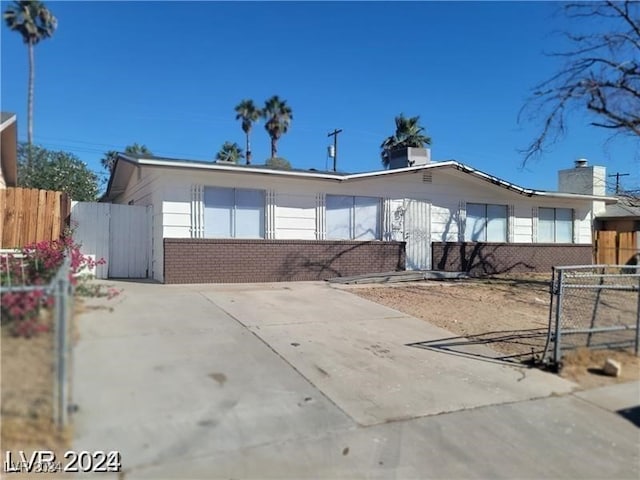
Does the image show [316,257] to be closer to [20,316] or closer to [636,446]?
[636,446]

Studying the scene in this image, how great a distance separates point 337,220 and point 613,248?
1386 centimetres

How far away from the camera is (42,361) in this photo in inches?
72.5

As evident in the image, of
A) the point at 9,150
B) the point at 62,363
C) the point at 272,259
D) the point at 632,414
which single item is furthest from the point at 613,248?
the point at 9,150

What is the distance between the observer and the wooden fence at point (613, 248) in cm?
2055

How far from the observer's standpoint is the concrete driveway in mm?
2104

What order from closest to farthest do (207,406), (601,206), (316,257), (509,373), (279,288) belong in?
(207,406), (509,373), (279,288), (316,257), (601,206)

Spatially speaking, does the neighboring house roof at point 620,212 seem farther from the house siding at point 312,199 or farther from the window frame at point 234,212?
the window frame at point 234,212

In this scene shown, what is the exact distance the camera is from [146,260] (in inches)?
507

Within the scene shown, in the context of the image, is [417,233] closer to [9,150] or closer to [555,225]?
[555,225]

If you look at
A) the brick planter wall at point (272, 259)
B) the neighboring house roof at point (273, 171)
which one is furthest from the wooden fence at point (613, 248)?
the brick planter wall at point (272, 259)

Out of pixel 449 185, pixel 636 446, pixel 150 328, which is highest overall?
pixel 449 185

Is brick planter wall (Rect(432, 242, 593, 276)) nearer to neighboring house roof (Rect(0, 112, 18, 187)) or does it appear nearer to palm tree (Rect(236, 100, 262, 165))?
neighboring house roof (Rect(0, 112, 18, 187))

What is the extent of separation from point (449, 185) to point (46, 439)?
1597 centimetres

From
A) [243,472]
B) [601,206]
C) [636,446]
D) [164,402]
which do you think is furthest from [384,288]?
[601,206]
